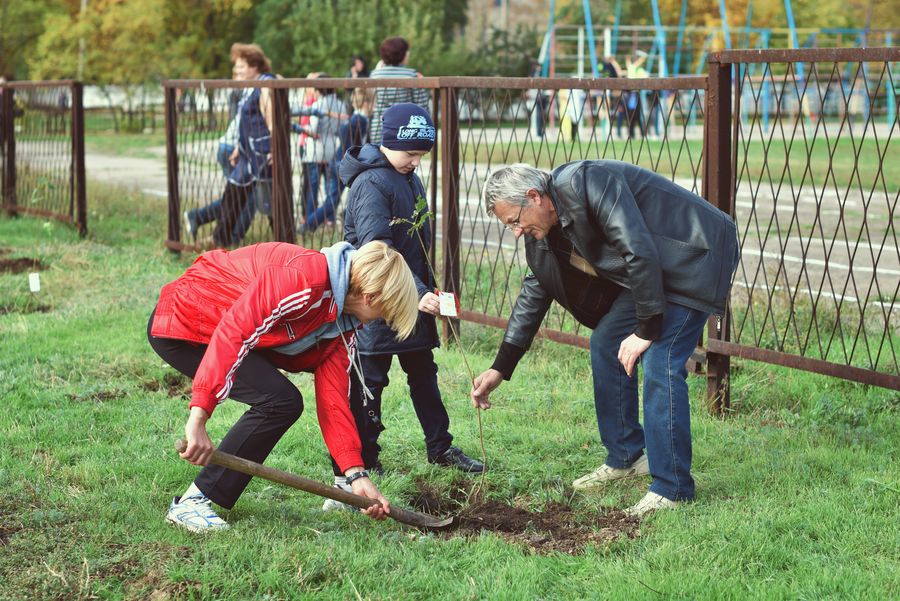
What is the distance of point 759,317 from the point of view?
6875mm

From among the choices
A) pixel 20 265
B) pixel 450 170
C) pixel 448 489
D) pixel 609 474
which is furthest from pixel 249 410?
pixel 20 265

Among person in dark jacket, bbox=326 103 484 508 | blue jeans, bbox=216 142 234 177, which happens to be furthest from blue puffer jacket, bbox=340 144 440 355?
blue jeans, bbox=216 142 234 177

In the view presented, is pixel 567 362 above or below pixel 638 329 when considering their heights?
below

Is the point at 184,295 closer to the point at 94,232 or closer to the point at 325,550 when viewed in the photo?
the point at 325,550

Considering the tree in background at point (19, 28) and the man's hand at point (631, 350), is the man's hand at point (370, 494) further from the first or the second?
the tree in background at point (19, 28)

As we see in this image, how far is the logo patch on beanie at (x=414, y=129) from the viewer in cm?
445

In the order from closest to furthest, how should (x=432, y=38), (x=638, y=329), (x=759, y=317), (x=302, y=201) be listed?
(x=638, y=329), (x=759, y=317), (x=302, y=201), (x=432, y=38)

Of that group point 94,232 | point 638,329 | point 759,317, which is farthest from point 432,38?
point 638,329

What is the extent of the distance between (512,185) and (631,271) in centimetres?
52

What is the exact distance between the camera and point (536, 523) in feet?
13.8

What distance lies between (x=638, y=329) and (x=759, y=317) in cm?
316

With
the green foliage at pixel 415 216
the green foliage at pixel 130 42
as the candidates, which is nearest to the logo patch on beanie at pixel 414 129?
the green foliage at pixel 415 216

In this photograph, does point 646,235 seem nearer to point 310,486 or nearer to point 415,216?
point 415,216

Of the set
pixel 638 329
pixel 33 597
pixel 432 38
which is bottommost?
pixel 33 597
